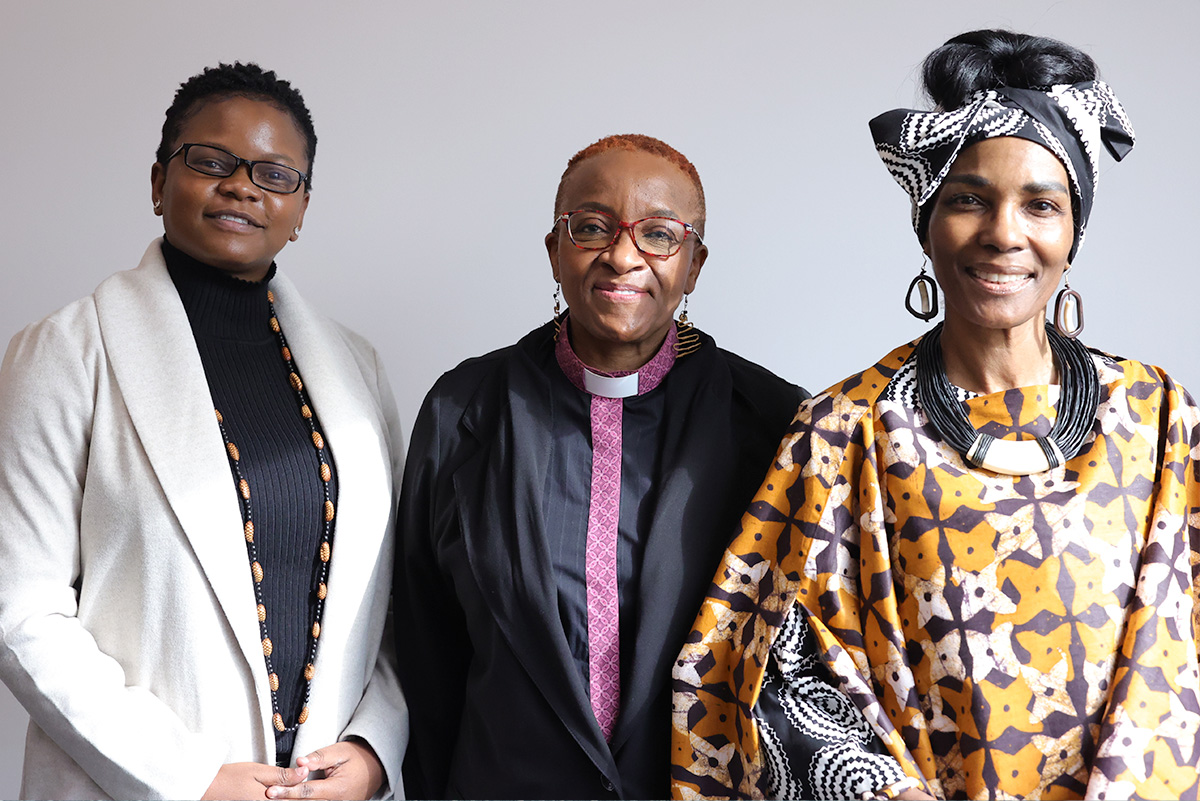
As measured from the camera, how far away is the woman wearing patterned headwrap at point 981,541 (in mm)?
1647

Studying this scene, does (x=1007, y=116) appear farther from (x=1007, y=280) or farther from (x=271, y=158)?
(x=271, y=158)

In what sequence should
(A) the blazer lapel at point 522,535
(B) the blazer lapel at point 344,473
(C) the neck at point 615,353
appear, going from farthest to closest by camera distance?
(C) the neck at point 615,353
(B) the blazer lapel at point 344,473
(A) the blazer lapel at point 522,535

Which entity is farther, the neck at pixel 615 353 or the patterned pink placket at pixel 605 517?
the neck at pixel 615 353

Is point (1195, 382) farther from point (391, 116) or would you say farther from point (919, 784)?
point (391, 116)

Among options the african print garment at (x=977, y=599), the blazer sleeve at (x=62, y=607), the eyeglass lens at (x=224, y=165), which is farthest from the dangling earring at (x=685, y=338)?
the blazer sleeve at (x=62, y=607)

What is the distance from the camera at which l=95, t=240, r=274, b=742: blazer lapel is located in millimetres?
1864

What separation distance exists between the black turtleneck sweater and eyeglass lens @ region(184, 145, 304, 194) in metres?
0.18

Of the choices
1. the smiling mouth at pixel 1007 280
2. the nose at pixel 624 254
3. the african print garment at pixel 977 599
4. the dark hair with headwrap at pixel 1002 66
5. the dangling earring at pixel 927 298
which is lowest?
the african print garment at pixel 977 599

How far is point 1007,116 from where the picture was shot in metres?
1.73

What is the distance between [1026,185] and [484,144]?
1.52 meters

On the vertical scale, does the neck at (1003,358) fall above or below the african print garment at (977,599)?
above

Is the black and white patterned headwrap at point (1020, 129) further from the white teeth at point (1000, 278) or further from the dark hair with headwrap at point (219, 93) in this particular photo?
the dark hair with headwrap at point (219, 93)

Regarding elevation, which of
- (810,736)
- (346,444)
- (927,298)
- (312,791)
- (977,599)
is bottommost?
(312,791)

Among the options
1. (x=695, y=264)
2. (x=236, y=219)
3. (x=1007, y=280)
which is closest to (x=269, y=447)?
(x=236, y=219)
